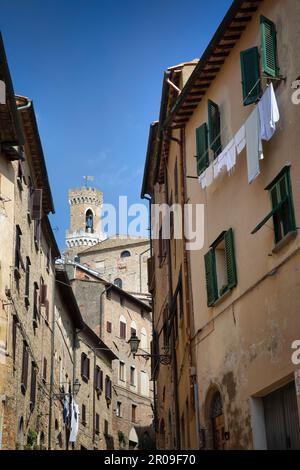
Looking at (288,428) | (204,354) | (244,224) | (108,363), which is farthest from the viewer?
(108,363)

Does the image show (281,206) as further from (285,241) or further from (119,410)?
(119,410)

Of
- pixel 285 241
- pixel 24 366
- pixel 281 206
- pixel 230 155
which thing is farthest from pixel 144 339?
pixel 285 241

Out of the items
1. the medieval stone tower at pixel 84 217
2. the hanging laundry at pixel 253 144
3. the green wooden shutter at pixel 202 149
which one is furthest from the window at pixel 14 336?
the medieval stone tower at pixel 84 217

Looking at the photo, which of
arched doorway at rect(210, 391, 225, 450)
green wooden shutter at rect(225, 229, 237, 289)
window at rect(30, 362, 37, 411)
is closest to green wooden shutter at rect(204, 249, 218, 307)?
green wooden shutter at rect(225, 229, 237, 289)

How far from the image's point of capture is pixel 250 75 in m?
14.7

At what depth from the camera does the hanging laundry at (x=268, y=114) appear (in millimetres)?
13383

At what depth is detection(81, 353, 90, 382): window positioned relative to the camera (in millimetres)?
42103

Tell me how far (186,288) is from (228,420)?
4.63 metres

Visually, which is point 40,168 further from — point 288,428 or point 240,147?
point 288,428

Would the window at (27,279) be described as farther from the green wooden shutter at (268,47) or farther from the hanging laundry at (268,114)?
the green wooden shutter at (268,47)

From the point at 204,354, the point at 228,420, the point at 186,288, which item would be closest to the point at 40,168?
the point at 186,288

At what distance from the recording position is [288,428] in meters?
13.1

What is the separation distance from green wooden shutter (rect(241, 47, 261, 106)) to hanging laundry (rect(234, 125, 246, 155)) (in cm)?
60
